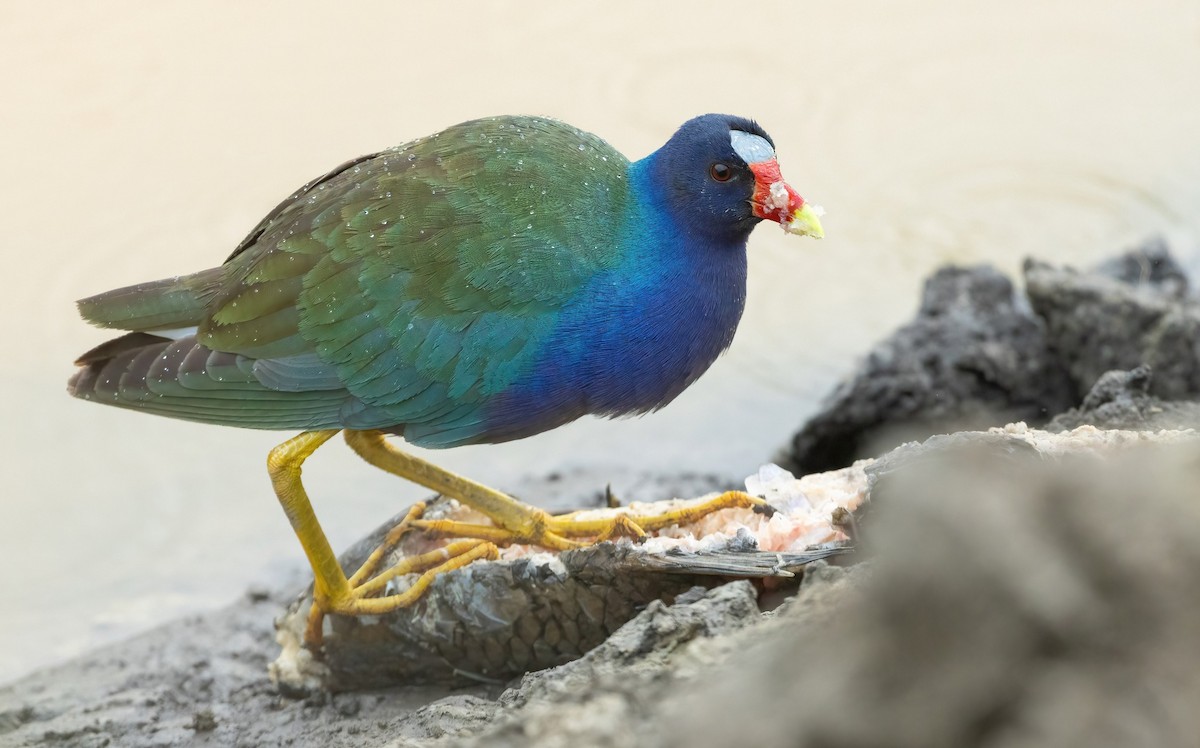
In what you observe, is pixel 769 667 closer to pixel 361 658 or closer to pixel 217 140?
pixel 361 658

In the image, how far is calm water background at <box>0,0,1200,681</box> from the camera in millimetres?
6004

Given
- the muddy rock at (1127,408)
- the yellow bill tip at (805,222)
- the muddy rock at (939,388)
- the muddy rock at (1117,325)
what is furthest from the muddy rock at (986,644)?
the muddy rock at (939,388)

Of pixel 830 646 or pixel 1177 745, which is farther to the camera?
pixel 830 646

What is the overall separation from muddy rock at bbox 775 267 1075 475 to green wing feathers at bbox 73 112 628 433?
1.64 m

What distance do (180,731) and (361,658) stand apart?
0.60 meters

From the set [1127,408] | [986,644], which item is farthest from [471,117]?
[986,644]

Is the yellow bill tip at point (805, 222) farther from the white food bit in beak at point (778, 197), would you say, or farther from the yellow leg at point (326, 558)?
the yellow leg at point (326, 558)

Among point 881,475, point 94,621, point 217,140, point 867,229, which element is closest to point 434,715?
point 881,475

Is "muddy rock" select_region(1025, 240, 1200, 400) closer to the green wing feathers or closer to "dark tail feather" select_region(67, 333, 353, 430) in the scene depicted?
the green wing feathers

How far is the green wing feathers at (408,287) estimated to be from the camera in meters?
3.96

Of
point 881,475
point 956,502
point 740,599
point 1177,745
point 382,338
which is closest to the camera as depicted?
point 1177,745

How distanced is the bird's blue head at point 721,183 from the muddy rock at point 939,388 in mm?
1344

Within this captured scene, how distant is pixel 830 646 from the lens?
173 centimetres

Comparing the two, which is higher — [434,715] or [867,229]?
[867,229]
